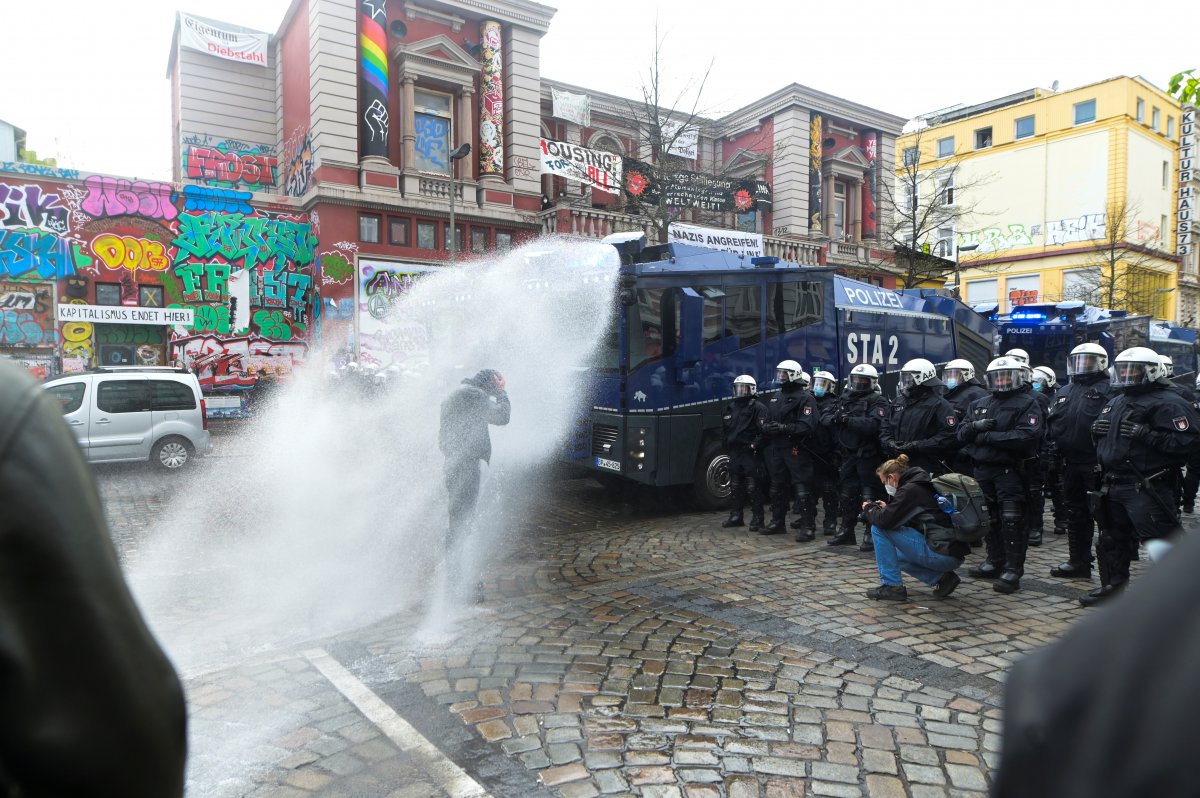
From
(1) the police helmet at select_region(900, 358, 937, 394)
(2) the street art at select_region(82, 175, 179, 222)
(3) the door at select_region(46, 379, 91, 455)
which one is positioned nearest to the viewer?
(1) the police helmet at select_region(900, 358, 937, 394)

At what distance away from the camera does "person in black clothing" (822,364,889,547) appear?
9.22 meters

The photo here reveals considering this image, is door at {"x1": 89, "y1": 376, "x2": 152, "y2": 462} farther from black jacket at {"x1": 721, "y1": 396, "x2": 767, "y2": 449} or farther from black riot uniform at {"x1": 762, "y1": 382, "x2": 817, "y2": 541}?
black riot uniform at {"x1": 762, "y1": 382, "x2": 817, "y2": 541}

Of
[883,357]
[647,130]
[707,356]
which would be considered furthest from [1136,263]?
[707,356]

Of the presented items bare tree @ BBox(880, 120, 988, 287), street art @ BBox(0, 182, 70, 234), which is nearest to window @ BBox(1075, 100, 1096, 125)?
bare tree @ BBox(880, 120, 988, 287)

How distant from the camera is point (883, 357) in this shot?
1262 cm

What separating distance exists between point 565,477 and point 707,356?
2793mm

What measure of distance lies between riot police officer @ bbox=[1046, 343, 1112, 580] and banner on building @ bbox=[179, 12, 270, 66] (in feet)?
83.5

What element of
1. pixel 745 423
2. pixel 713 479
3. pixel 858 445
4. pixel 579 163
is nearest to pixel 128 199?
pixel 579 163

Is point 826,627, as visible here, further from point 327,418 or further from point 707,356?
point 327,418

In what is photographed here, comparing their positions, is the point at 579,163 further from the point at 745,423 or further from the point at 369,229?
the point at 745,423

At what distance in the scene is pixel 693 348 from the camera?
387 inches

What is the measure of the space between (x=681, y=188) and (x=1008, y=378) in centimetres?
1456

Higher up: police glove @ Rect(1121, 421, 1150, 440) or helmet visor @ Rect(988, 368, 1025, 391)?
helmet visor @ Rect(988, 368, 1025, 391)

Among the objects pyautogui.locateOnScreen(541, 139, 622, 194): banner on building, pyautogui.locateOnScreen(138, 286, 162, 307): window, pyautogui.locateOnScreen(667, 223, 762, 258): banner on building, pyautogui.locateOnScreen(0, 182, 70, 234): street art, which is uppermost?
pyautogui.locateOnScreen(541, 139, 622, 194): banner on building
